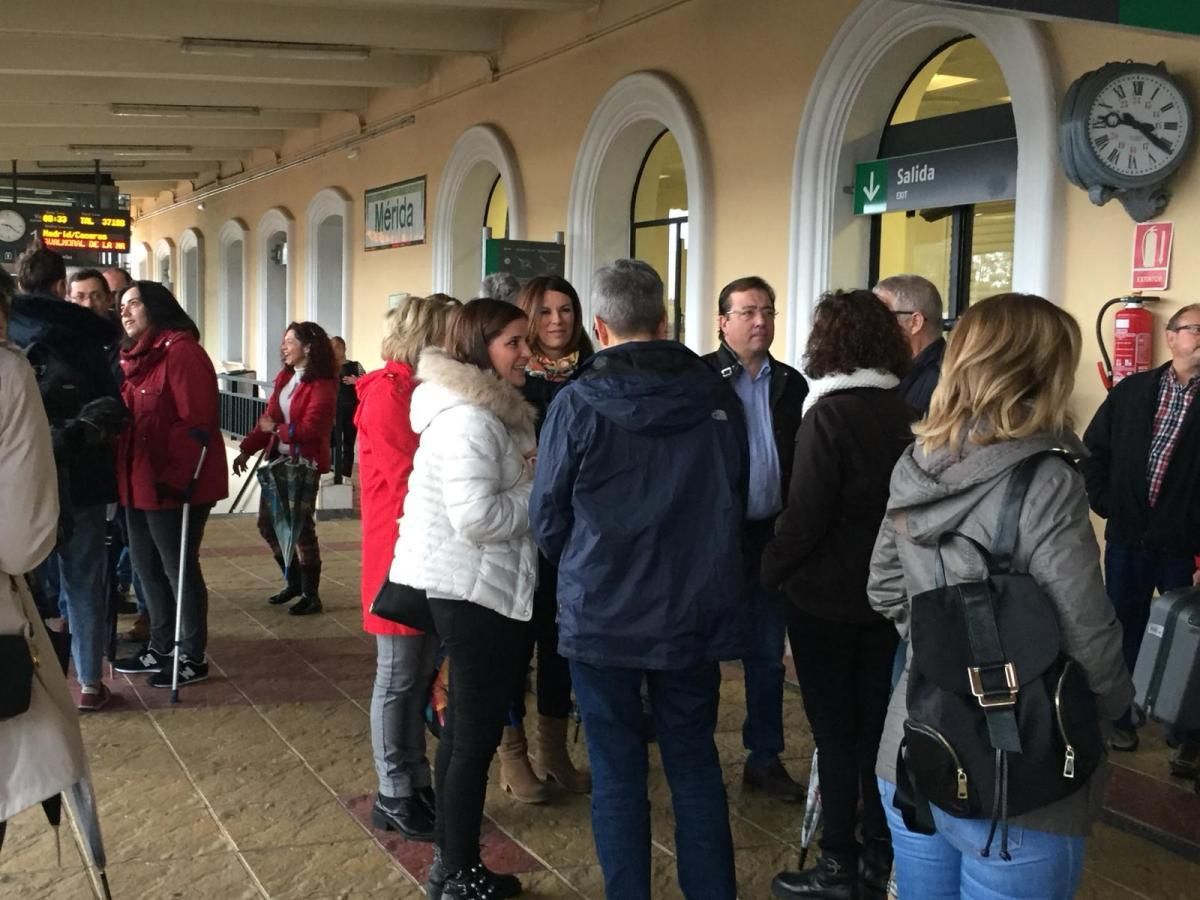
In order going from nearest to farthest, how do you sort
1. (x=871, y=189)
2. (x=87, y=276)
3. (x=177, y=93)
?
(x=87, y=276)
(x=871, y=189)
(x=177, y=93)

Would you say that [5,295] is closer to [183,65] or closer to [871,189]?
[871,189]

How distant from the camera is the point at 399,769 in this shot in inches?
146

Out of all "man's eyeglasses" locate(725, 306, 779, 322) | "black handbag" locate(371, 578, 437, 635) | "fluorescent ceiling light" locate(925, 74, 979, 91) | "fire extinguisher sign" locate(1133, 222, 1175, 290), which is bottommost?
"black handbag" locate(371, 578, 437, 635)

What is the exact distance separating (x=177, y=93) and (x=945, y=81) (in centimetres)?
963

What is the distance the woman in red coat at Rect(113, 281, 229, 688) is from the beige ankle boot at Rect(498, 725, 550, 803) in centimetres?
186

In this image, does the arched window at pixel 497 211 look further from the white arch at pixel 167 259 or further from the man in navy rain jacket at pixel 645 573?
the white arch at pixel 167 259

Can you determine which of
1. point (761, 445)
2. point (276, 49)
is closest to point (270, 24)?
point (276, 49)

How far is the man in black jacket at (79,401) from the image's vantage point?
448cm

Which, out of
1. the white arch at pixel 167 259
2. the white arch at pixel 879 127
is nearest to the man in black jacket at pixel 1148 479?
the white arch at pixel 879 127

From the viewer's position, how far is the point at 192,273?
2394 centimetres

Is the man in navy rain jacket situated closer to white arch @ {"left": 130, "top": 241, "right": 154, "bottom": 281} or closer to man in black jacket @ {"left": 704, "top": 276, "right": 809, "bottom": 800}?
man in black jacket @ {"left": 704, "top": 276, "right": 809, "bottom": 800}

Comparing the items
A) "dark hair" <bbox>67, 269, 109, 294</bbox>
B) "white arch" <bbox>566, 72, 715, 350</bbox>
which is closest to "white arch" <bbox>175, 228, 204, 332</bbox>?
"white arch" <bbox>566, 72, 715, 350</bbox>

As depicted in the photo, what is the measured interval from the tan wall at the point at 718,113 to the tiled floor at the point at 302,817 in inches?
90.3

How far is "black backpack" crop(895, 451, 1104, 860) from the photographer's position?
1999 mm
